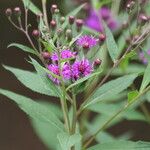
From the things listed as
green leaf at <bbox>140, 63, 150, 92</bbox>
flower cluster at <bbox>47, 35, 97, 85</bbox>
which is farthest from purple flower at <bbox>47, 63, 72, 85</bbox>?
green leaf at <bbox>140, 63, 150, 92</bbox>

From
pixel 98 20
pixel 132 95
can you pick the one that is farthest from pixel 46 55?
pixel 98 20

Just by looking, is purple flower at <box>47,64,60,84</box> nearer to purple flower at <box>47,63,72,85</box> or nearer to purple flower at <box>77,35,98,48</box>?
purple flower at <box>47,63,72,85</box>

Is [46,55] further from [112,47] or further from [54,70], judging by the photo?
[112,47]

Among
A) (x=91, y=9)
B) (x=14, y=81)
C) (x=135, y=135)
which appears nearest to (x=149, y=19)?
(x=91, y=9)

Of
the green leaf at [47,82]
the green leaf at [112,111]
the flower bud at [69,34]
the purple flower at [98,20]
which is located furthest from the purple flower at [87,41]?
the purple flower at [98,20]

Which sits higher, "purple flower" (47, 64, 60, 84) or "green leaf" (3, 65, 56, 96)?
"purple flower" (47, 64, 60, 84)

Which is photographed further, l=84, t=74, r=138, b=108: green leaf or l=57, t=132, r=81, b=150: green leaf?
l=84, t=74, r=138, b=108: green leaf
